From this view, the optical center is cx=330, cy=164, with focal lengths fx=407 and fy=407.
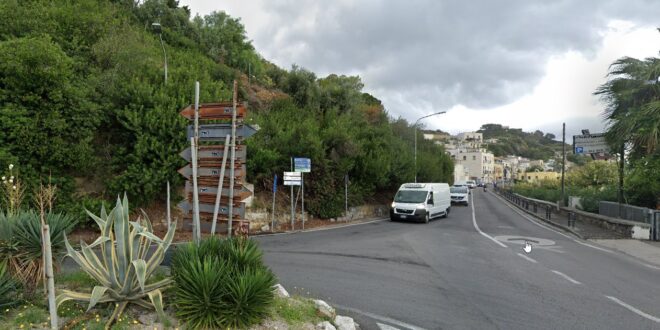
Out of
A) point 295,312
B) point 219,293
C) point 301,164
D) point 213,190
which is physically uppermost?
point 301,164

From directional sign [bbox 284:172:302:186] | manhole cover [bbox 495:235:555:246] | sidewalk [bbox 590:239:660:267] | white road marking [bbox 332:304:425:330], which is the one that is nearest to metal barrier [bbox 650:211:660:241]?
sidewalk [bbox 590:239:660:267]

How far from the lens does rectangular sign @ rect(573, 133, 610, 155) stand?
23.2m

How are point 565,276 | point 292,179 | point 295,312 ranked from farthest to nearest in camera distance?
1. point 292,179
2. point 565,276
3. point 295,312

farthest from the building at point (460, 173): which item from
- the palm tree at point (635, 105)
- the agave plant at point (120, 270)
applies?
the agave plant at point (120, 270)

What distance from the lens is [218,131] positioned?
689 centimetres

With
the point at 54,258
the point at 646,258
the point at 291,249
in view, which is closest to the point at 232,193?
the point at 54,258

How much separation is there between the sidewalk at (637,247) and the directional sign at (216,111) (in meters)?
12.2

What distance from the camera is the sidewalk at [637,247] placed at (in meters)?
12.4

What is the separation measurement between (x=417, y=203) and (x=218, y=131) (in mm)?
18107

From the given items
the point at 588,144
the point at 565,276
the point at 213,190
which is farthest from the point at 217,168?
the point at 588,144

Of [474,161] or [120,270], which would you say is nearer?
[120,270]

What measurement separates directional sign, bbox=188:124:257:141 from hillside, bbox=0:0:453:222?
29.5ft

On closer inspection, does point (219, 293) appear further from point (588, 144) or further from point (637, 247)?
point (588, 144)

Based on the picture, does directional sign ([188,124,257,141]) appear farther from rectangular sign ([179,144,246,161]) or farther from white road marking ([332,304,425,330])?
white road marking ([332,304,425,330])
